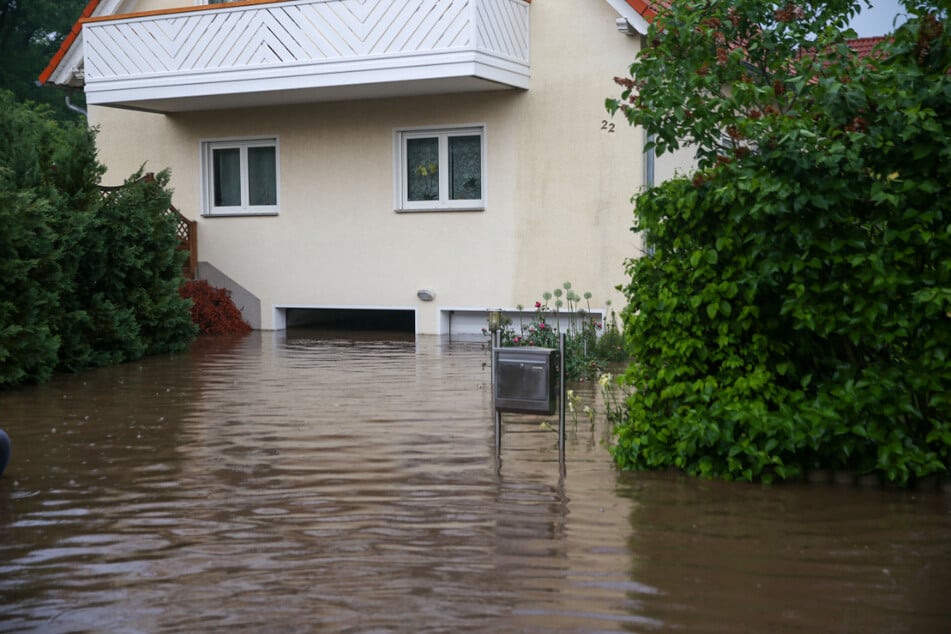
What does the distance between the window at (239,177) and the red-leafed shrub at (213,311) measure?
1413 millimetres

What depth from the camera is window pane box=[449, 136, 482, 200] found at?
59.4 ft

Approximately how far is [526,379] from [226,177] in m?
13.7

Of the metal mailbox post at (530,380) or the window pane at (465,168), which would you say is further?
the window pane at (465,168)

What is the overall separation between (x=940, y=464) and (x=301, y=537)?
3.59 meters

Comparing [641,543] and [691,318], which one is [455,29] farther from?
[641,543]

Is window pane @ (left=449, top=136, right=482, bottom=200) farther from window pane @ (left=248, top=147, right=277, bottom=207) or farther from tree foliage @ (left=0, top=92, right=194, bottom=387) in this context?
tree foliage @ (left=0, top=92, right=194, bottom=387)

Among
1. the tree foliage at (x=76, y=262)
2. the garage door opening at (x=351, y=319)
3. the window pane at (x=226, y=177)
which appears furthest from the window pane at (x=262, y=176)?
the tree foliage at (x=76, y=262)

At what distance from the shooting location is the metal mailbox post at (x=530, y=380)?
7496 mm

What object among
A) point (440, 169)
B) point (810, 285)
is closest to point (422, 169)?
point (440, 169)

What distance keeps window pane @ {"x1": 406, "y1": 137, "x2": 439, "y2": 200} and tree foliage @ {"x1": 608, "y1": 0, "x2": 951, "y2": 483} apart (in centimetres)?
1099

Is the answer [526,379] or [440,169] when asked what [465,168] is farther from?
[526,379]

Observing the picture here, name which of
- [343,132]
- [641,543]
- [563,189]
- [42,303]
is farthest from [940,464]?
[343,132]

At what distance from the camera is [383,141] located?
61.1 feet

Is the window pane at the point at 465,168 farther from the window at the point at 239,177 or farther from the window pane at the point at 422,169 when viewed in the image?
the window at the point at 239,177
